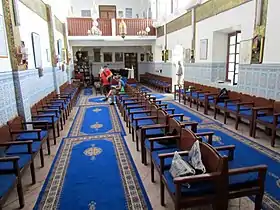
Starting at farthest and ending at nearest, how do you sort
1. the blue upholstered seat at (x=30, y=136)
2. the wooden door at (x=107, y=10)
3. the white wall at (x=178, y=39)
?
the wooden door at (x=107, y=10), the white wall at (x=178, y=39), the blue upholstered seat at (x=30, y=136)

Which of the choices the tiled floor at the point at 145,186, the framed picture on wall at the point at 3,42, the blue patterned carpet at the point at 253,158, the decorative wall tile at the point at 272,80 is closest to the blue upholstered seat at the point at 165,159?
the tiled floor at the point at 145,186

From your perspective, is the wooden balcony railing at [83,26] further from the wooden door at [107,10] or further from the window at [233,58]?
the window at [233,58]

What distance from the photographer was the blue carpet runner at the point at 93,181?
8.74 ft

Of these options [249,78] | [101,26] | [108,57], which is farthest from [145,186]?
[108,57]

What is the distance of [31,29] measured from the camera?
19.3 ft

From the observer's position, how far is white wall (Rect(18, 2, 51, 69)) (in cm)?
518

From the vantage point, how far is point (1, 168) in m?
2.63

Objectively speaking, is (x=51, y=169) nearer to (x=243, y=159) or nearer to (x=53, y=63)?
(x=243, y=159)

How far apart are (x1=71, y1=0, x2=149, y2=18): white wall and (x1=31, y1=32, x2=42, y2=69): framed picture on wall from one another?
1003cm

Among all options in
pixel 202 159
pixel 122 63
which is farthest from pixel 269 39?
pixel 122 63

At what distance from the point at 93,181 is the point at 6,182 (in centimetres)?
110

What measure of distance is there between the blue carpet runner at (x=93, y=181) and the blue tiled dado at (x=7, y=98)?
42.7 inches

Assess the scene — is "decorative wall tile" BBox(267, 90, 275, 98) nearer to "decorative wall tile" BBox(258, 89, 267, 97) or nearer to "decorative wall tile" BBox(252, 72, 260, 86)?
"decorative wall tile" BBox(258, 89, 267, 97)

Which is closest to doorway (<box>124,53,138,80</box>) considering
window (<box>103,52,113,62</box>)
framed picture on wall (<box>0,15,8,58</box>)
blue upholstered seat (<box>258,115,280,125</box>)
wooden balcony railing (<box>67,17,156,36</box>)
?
window (<box>103,52,113,62</box>)
